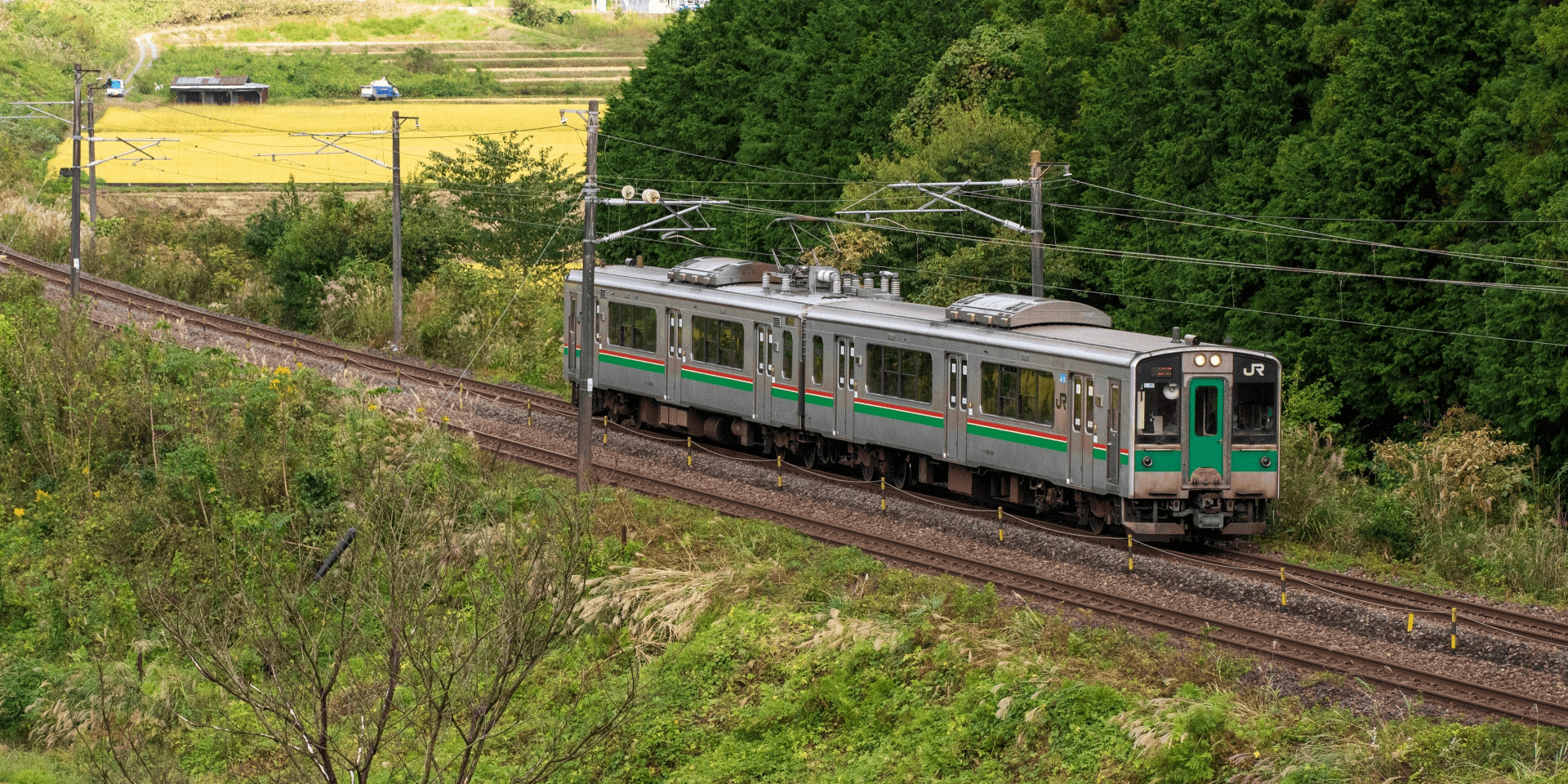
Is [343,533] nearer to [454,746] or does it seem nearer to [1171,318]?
[454,746]

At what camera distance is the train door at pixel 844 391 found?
26141mm

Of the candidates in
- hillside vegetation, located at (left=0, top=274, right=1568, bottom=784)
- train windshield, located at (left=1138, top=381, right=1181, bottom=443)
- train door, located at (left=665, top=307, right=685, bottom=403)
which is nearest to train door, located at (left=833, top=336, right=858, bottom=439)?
hillside vegetation, located at (left=0, top=274, right=1568, bottom=784)

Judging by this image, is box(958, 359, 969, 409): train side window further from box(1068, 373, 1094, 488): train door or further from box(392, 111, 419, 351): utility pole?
box(392, 111, 419, 351): utility pole

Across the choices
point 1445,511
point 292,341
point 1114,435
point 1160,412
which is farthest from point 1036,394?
point 292,341

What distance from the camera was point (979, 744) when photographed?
50.0 ft

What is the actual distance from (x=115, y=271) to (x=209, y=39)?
52.0 m

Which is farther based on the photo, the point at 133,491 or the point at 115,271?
the point at 115,271

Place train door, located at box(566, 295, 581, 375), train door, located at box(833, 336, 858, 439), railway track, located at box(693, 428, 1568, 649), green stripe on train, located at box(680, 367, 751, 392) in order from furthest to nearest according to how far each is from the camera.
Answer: train door, located at box(566, 295, 581, 375), green stripe on train, located at box(680, 367, 751, 392), train door, located at box(833, 336, 858, 439), railway track, located at box(693, 428, 1568, 649)

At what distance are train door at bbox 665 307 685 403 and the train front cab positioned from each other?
1095cm

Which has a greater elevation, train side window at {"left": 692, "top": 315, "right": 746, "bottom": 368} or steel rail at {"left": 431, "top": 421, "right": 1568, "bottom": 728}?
train side window at {"left": 692, "top": 315, "right": 746, "bottom": 368}

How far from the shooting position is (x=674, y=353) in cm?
3030

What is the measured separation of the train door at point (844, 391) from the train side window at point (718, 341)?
2.66 meters

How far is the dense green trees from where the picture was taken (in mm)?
25328

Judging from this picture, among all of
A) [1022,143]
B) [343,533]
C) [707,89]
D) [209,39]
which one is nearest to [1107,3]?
[1022,143]
